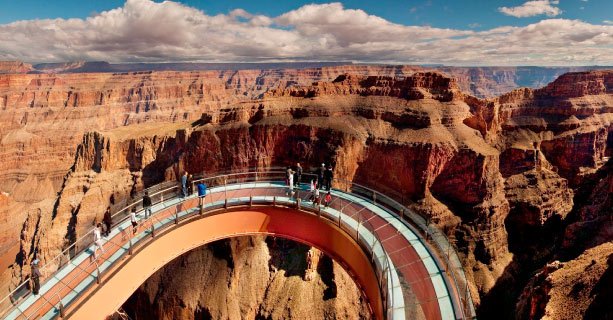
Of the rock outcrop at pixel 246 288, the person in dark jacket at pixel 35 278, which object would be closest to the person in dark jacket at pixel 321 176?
the person in dark jacket at pixel 35 278

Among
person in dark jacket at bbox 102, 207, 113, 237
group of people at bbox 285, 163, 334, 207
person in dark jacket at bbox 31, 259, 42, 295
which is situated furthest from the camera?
group of people at bbox 285, 163, 334, 207

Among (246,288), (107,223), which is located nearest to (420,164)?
(246,288)

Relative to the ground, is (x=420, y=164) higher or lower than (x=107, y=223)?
lower

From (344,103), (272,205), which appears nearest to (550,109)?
(344,103)

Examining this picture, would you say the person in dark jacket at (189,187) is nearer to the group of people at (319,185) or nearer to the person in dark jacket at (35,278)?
the group of people at (319,185)

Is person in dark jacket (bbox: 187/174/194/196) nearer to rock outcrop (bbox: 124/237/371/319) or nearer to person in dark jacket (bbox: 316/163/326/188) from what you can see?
person in dark jacket (bbox: 316/163/326/188)

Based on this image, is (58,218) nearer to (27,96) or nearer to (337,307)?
(337,307)

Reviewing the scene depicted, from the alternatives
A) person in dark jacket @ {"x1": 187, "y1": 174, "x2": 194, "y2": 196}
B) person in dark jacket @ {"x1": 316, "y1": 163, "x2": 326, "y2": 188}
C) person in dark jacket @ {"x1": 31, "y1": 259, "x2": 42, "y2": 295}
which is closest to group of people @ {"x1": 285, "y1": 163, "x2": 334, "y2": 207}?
person in dark jacket @ {"x1": 316, "y1": 163, "x2": 326, "y2": 188}

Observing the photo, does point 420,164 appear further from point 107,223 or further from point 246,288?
point 107,223
